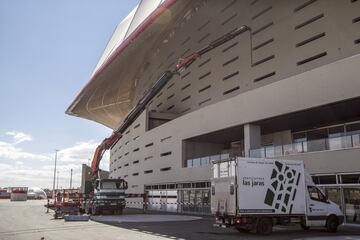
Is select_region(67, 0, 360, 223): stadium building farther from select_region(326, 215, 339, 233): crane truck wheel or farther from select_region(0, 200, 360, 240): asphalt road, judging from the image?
select_region(0, 200, 360, 240): asphalt road

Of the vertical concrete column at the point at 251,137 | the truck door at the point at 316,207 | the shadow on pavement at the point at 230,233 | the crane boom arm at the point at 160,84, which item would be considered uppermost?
the crane boom arm at the point at 160,84

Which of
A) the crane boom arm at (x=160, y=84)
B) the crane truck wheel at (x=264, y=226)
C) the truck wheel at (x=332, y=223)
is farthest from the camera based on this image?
the crane boom arm at (x=160, y=84)

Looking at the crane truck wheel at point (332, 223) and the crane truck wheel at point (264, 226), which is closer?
the crane truck wheel at point (264, 226)

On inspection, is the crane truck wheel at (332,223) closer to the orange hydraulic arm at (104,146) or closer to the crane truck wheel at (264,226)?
the crane truck wheel at (264,226)

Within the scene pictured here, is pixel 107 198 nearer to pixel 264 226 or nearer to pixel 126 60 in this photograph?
pixel 264 226

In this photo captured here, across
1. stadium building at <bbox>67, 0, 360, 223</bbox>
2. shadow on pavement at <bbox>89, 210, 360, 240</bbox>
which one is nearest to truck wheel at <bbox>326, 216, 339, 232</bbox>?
shadow on pavement at <bbox>89, 210, 360, 240</bbox>

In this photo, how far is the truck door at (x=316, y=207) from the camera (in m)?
17.3

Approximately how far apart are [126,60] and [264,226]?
136ft

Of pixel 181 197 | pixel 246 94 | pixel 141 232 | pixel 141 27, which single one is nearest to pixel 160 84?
pixel 141 27

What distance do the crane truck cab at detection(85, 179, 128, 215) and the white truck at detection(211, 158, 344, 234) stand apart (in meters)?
15.4

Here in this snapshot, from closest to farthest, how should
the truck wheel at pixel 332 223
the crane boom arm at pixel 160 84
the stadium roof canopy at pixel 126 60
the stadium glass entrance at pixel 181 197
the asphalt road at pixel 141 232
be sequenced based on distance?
1. the asphalt road at pixel 141 232
2. the truck wheel at pixel 332 223
3. the stadium glass entrance at pixel 181 197
4. the crane boom arm at pixel 160 84
5. the stadium roof canopy at pixel 126 60

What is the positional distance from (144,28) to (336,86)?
25767 mm

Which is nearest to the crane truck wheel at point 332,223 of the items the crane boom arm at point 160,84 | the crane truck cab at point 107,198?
the crane truck cab at point 107,198

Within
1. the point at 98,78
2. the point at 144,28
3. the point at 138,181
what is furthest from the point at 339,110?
the point at 98,78
